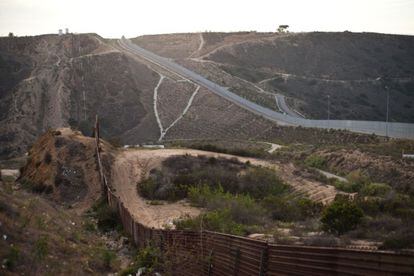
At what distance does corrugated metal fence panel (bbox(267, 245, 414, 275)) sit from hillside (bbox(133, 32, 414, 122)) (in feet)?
255

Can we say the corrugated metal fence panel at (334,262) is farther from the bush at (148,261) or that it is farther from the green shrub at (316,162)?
the green shrub at (316,162)

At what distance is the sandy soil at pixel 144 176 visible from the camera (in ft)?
89.2

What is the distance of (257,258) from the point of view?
956cm

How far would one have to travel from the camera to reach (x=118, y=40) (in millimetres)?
134500

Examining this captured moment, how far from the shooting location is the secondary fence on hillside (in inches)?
276

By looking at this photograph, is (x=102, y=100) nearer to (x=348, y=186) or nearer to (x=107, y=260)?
(x=348, y=186)

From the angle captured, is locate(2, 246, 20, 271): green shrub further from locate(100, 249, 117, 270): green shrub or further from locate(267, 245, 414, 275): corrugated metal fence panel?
locate(267, 245, 414, 275): corrugated metal fence panel

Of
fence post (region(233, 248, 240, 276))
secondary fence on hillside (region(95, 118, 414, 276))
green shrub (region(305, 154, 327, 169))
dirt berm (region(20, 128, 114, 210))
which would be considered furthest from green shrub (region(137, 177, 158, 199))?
fence post (region(233, 248, 240, 276))

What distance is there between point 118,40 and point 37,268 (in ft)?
410

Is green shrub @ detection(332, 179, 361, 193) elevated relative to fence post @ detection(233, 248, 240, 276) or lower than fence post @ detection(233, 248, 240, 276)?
lower

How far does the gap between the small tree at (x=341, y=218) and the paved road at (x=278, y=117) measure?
38.3m

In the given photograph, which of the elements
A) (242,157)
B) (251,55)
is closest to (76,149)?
(242,157)

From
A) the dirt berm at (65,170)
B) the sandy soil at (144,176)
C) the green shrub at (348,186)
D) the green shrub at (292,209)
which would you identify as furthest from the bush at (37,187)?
the green shrub at (348,186)

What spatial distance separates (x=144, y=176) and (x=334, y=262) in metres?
30.5
